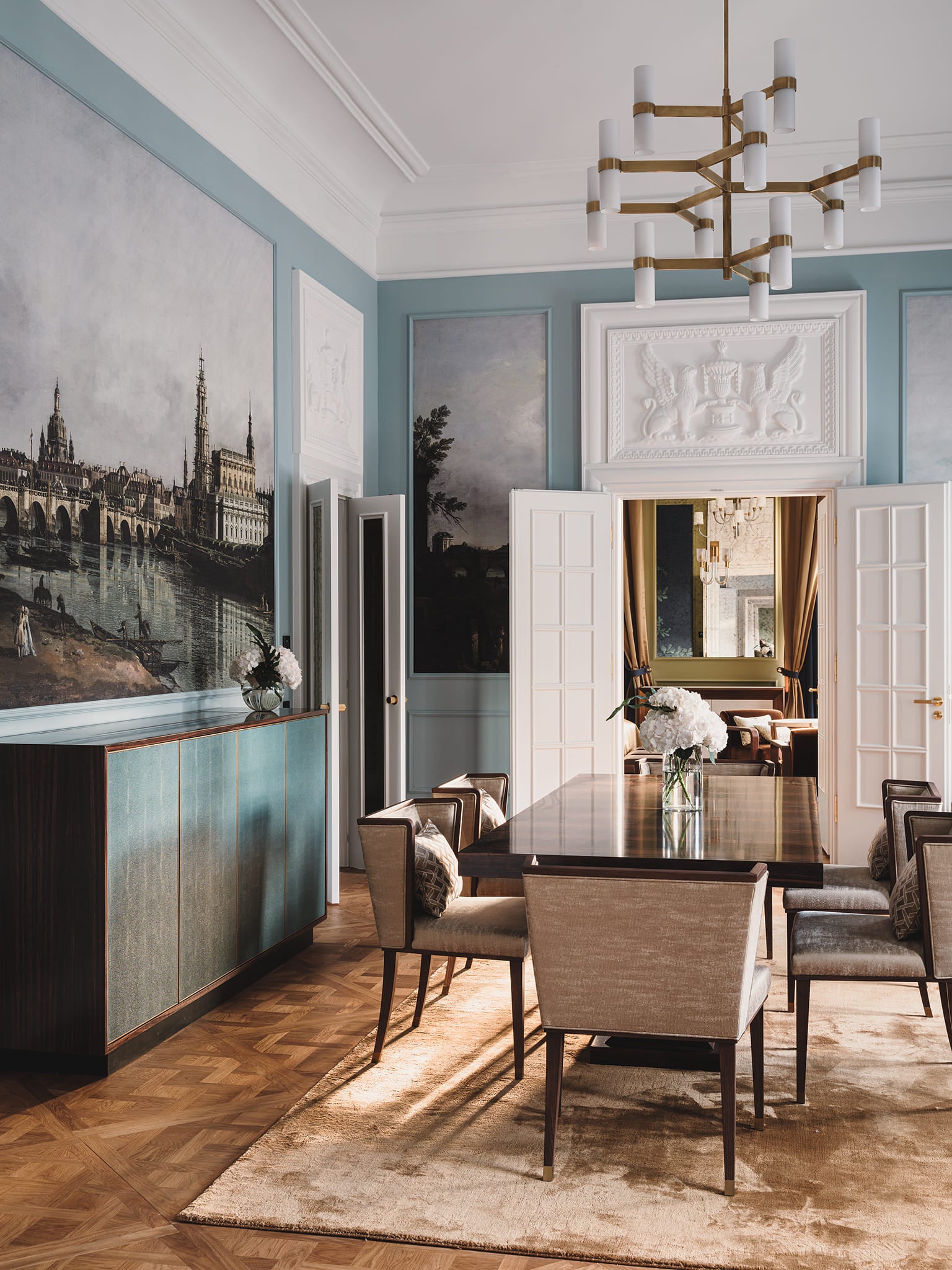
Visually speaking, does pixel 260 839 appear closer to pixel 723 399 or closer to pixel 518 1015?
pixel 518 1015

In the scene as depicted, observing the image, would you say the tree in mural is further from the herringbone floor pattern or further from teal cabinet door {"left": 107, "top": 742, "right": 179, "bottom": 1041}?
teal cabinet door {"left": 107, "top": 742, "right": 179, "bottom": 1041}

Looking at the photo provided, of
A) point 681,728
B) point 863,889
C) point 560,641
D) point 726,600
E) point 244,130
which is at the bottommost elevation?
point 863,889

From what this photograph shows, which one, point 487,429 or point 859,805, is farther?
point 487,429

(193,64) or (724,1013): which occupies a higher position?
(193,64)

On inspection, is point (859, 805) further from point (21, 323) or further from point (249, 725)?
point (21, 323)

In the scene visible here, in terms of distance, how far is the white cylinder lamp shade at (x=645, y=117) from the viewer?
3.86 meters

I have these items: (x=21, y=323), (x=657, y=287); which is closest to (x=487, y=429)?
(x=657, y=287)

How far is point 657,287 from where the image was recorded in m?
7.41

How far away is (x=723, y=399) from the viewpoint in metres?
7.32

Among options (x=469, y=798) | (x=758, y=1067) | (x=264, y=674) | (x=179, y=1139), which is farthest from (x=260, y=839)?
(x=758, y=1067)

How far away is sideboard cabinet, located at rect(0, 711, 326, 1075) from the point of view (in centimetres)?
362

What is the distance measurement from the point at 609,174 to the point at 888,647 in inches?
156

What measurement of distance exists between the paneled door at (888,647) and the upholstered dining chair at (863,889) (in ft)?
7.91

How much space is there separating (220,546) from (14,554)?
5.20 feet
